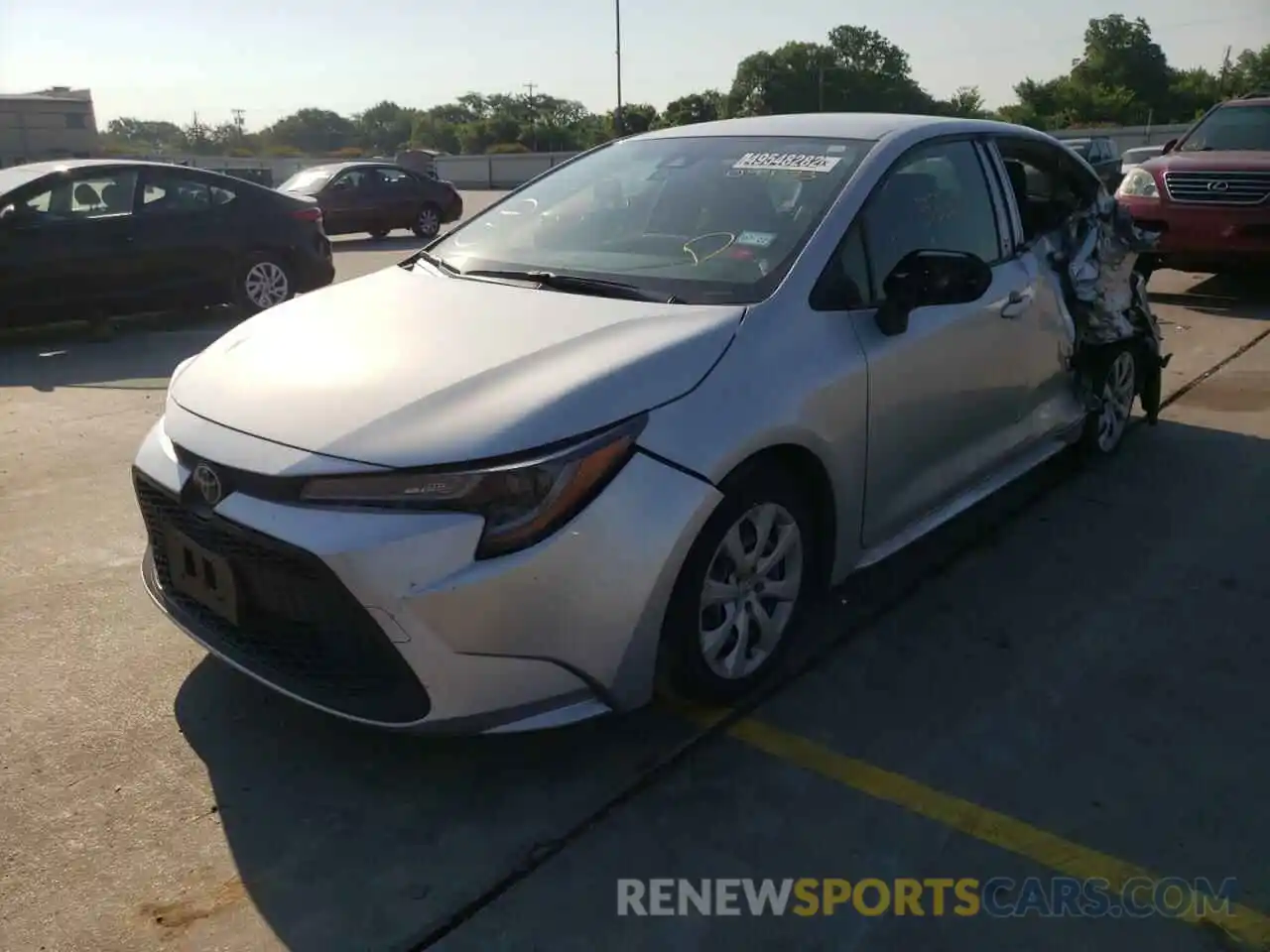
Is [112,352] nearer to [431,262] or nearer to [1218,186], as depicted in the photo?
[431,262]

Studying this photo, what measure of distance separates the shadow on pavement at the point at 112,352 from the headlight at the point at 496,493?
5245 mm

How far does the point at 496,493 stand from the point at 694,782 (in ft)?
3.10

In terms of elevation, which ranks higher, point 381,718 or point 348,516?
point 348,516

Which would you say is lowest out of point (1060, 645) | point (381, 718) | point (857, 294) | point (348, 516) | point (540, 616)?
point (1060, 645)

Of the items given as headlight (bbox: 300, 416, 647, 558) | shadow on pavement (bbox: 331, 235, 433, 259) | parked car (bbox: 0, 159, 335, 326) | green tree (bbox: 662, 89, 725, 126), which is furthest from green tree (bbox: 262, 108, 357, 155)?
headlight (bbox: 300, 416, 647, 558)

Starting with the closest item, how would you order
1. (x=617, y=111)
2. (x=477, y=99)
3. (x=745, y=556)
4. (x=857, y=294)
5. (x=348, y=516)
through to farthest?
1. (x=348, y=516)
2. (x=745, y=556)
3. (x=857, y=294)
4. (x=617, y=111)
5. (x=477, y=99)

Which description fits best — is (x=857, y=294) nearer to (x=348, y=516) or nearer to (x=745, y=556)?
(x=745, y=556)

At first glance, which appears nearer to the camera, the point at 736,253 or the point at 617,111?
the point at 736,253

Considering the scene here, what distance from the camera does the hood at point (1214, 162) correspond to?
9344mm

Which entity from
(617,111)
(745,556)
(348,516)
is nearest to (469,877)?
(348,516)

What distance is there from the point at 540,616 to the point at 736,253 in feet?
4.68

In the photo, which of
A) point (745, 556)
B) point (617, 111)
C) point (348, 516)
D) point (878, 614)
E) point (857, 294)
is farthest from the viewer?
point (617, 111)

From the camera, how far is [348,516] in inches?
99.7

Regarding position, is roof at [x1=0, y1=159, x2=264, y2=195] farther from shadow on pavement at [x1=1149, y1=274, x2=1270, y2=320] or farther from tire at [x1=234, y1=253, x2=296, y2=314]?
shadow on pavement at [x1=1149, y1=274, x2=1270, y2=320]
